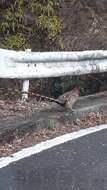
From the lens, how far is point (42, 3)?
40.9 ft

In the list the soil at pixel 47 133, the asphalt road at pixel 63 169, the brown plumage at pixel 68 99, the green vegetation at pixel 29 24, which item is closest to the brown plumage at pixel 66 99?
the brown plumage at pixel 68 99

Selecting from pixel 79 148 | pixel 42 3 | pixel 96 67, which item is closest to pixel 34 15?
pixel 42 3

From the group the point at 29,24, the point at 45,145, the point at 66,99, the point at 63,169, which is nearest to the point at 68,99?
the point at 66,99

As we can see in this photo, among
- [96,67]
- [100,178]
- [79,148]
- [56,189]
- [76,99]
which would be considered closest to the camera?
[56,189]

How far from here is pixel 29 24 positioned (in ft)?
41.0

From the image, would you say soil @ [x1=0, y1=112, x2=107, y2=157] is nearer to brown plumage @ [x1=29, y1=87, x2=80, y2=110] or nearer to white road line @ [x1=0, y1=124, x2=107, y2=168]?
white road line @ [x1=0, y1=124, x2=107, y2=168]

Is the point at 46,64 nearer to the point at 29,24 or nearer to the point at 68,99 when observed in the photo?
the point at 68,99

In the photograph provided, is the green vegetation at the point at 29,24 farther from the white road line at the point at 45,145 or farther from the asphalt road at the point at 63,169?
the asphalt road at the point at 63,169

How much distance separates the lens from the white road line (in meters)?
7.54

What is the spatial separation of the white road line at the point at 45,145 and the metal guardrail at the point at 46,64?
88 centimetres

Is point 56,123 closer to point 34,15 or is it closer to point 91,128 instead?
point 91,128

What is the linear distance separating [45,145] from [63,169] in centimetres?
99

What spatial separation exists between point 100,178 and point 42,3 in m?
5.99

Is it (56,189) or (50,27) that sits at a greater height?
(50,27)
